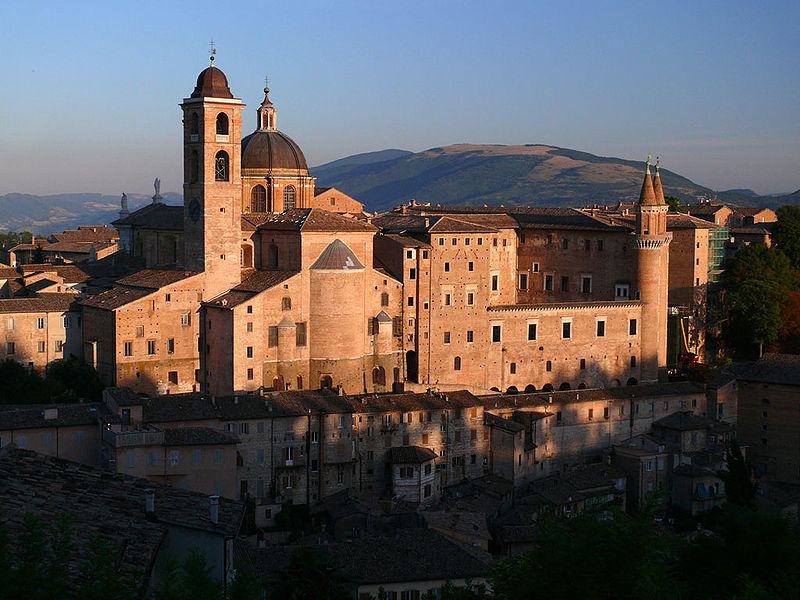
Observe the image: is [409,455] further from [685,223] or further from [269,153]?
[685,223]

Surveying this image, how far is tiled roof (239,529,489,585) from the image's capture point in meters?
30.8

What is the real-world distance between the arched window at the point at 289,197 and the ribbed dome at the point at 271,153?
37.4 inches

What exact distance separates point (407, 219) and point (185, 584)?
38.8 metres

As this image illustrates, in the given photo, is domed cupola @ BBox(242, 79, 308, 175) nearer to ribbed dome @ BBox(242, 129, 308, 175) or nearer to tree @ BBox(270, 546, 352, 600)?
ribbed dome @ BBox(242, 129, 308, 175)

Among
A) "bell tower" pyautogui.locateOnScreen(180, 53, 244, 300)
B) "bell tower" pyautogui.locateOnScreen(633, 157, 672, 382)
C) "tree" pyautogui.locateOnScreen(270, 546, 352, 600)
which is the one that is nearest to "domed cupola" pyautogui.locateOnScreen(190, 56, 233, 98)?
"bell tower" pyautogui.locateOnScreen(180, 53, 244, 300)

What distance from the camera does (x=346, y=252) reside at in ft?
154

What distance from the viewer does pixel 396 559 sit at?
105ft

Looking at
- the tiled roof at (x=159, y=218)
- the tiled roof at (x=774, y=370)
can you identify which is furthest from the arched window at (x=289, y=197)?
the tiled roof at (x=774, y=370)

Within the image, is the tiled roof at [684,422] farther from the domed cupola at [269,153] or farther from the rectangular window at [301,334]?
the domed cupola at [269,153]

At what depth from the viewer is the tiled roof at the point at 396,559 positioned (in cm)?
3075

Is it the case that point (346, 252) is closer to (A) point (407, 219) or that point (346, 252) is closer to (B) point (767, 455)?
(A) point (407, 219)

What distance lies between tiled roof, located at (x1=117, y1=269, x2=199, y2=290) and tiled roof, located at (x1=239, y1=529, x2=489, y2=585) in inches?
646

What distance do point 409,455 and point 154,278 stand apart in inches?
517

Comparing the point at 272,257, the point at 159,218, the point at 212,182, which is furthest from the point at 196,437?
the point at 159,218
